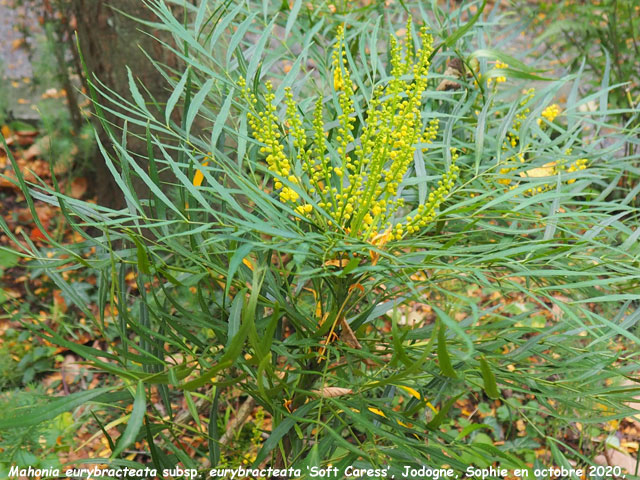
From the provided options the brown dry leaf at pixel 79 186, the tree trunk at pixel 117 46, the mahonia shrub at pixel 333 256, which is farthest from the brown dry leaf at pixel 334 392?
the brown dry leaf at pixel 79 186

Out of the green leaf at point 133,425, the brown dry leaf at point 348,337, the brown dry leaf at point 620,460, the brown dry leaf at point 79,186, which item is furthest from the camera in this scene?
the brown dry leaf at point 79,186

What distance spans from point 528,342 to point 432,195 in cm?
23

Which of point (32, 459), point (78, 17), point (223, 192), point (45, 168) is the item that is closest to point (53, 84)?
point (45, 168)

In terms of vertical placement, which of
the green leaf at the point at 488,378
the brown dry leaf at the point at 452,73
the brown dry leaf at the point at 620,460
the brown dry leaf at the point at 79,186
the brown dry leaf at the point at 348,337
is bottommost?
the brown dry leaf at the point at 620,460

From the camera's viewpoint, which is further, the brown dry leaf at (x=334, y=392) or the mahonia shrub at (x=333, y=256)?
the brown dry leaf at (x=334, y=392)

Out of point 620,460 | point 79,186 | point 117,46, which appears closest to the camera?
point 620,460

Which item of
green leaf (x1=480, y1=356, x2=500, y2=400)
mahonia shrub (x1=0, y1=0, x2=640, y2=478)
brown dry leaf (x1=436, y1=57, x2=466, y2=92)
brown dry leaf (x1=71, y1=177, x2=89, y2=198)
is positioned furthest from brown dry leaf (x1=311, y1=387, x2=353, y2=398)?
brown dry leaf (x1=71, y1=177, x2=89, y2=198)

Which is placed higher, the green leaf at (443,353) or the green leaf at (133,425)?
the green leaf at (443,353)

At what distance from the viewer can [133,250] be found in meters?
0.66

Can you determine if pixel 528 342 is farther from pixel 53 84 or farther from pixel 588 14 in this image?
pixel 53 84

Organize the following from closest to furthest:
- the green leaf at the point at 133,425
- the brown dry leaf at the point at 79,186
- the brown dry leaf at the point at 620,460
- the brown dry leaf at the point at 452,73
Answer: the green leaf at the point at 133,425, the brown dry leaf at the point at 452,73, the brown dry leaf at the point at 620,460, the brown dry leaf at the point at 79,186

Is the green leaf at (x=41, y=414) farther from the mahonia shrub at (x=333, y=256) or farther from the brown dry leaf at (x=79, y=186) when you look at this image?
the brown dry leaf at (x=79, y=186)

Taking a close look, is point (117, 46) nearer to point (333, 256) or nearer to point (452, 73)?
point (452, 73)

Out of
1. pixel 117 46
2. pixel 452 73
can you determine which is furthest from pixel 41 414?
pixel 117 46
